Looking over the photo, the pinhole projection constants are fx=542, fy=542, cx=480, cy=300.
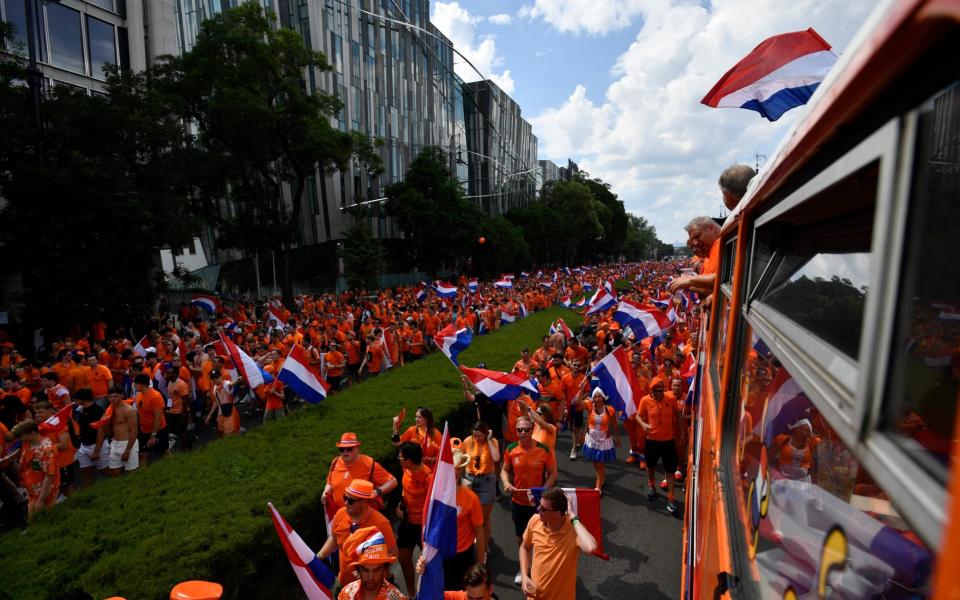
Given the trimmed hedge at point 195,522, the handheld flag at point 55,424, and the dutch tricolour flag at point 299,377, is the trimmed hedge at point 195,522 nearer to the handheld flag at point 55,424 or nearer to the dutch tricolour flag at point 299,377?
the dutch tricolour flag at point 299,377

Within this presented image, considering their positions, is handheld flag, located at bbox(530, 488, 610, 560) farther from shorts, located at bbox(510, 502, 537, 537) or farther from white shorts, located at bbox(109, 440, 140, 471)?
white shorts, located at bbox(109, 440, 140, 471)

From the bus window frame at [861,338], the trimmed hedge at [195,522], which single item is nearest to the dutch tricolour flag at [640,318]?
the trimmed hedge at [195,522]

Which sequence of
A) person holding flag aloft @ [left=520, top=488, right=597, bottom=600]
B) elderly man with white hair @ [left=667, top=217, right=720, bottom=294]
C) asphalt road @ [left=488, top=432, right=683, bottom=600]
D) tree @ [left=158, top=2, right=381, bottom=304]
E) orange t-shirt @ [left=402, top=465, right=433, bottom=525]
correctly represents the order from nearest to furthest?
elderly man with white hair @ [left=667, top=217, right=720, bottom=294] < person holding flag aloft @ [left=520, top=488, right=597, bottom=600] < orange t-shirt @ [left=402, top=465, right=433, bottom=525] < asphalt road @ [left=488, top=432, right=683, bottom=600] < tree @ [left=158, top=2, right=381, bottom=304]

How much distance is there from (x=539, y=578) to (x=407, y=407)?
→ 5587mm

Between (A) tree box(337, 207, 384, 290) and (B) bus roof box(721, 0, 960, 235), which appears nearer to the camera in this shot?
(B) bus roof box(721, 0, 960, 235)

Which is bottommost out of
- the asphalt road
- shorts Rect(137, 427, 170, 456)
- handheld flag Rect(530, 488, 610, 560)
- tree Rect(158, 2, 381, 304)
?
the asphalt road

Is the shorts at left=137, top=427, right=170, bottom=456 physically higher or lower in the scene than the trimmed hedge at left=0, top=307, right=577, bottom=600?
lower

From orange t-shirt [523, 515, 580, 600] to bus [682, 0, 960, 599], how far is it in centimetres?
232

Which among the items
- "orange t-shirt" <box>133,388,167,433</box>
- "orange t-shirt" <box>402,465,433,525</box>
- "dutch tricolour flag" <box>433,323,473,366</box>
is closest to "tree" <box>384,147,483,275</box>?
"dutch tricolour flag" <box>433,323,473,366</box>

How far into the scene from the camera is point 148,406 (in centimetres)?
835

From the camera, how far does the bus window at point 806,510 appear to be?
1056 millimetres

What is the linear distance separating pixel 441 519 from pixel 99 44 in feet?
101

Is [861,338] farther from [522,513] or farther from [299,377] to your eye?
[299,377]

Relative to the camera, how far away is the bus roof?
613mm
